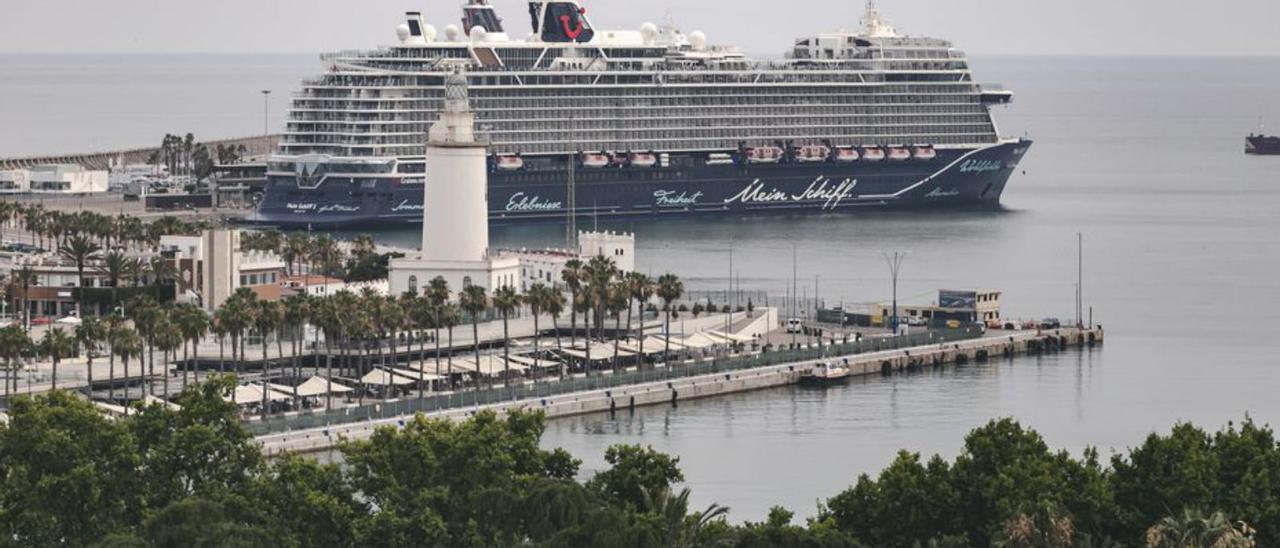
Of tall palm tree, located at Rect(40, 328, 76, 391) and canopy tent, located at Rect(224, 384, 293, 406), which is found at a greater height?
tall palm tree, located at Rect(40, 328, 76, 391)

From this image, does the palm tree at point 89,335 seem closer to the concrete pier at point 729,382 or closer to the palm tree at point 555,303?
the concrete pier at point 729,382

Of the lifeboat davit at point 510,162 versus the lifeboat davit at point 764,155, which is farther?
the lifeboat davit at point 764,155

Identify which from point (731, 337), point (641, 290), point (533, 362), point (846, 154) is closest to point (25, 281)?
point (533, 362)

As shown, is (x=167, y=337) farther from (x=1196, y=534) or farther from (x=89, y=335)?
(x=1196, y=534)

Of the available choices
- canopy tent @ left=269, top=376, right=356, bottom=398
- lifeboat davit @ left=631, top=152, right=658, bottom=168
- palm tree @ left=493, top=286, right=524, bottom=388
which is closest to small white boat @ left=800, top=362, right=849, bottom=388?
palm tree @ left=493, top=286, right=524, bottom=388

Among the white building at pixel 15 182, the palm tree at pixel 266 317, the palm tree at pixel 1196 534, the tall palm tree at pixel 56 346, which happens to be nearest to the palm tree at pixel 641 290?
the palm tree at pixel 266 317

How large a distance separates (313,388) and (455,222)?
14530 millimetres

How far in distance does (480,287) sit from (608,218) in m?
60.4

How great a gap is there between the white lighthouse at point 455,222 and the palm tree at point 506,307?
4627 millimetres

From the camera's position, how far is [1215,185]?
587 feet

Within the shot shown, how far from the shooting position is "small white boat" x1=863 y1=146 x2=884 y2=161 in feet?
502

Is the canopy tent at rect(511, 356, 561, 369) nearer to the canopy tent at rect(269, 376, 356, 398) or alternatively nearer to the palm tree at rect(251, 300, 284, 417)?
the canopy tent at rect(269, 376, 356, 398)

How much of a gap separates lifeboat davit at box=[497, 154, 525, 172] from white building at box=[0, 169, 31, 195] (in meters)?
26.0

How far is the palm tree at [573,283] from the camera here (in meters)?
81.9
